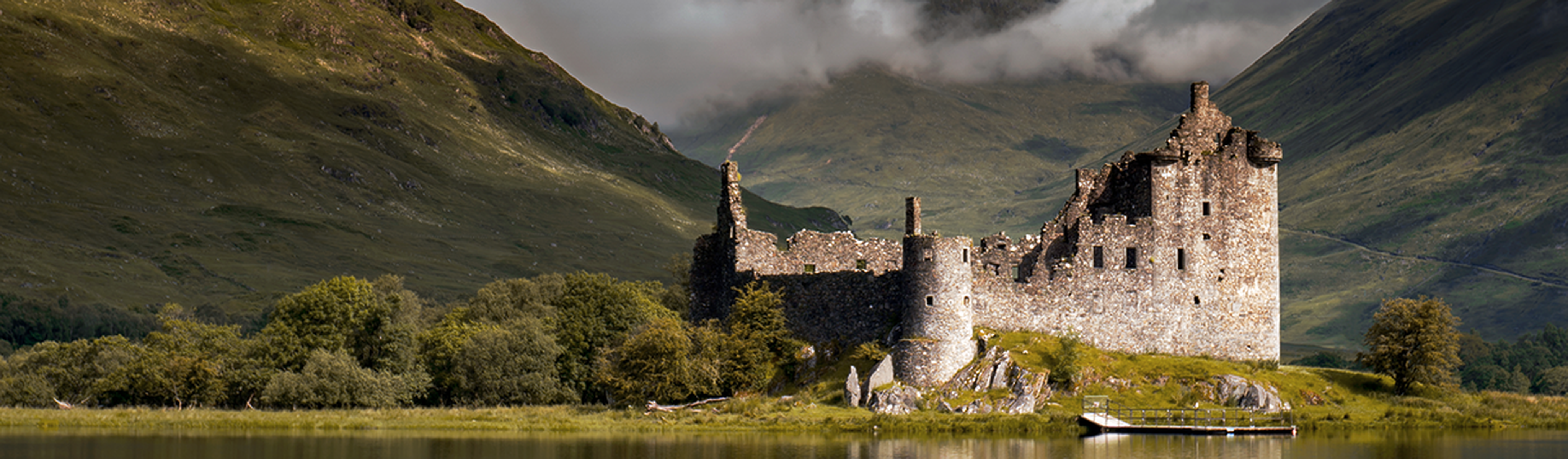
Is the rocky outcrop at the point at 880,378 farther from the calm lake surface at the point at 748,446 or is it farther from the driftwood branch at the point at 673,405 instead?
the driftwood branch at the point at 673,405

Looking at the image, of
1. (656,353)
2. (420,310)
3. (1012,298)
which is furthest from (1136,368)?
(420,310)

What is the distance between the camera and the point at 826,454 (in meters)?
55.0

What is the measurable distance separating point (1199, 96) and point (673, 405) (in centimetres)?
3327

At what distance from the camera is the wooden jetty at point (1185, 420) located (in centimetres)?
6350

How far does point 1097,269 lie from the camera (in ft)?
232

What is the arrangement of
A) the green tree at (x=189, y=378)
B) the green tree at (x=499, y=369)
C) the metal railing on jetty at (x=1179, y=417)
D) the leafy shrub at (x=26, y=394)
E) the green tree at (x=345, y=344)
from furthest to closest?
the leafy shrub at (x=26, y=394), the green tree at (x=499, y=369), the green tree at (x=189, y=378), the green tree at (x=345, y=344), the metal railing on jetty at (x=1179, y=417)

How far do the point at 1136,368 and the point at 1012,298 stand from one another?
6.87 metres

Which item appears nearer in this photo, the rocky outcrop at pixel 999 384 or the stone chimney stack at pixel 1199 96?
the rocky outcrop at pixel 999 384

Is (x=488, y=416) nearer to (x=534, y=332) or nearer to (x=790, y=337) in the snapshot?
(x=534, y=332)

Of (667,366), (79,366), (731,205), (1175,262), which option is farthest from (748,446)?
(79,366)

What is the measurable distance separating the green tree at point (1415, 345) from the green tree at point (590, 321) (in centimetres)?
4077

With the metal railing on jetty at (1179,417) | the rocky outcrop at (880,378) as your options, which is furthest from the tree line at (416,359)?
the metal railing on jetty at (1179,417)

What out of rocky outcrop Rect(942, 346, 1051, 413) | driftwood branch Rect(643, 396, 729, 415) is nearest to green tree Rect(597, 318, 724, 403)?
driftwood branch Rect(643, 396, 729, 415)

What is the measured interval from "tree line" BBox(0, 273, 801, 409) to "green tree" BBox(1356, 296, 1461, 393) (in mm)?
29624
